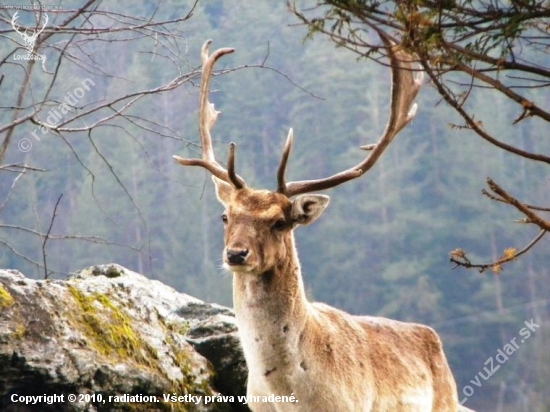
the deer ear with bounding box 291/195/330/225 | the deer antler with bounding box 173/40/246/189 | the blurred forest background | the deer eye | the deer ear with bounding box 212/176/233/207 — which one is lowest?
the deer eye

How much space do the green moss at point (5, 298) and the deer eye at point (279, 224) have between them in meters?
1.68

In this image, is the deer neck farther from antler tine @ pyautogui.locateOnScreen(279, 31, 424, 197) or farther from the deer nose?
antler tine @ pyautogui.locateOnScreen(279, 31, 424, 197)

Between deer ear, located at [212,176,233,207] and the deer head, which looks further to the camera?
deer ear, located at [212,176,233,207]

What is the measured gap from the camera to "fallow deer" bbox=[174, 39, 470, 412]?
6.48 meters

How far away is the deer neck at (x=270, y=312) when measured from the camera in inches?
256

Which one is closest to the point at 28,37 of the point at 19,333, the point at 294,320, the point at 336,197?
the point at 19,333

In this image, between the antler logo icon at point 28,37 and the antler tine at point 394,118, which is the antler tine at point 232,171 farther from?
the antler logo icon at point 28,37

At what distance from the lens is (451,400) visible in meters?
7.92

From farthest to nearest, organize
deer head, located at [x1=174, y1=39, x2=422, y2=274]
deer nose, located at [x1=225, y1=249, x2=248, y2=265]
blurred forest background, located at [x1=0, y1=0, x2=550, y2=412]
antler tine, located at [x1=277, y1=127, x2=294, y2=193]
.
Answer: blurred forest background, located at [x1=0, y1=0, x2=550, y2=412] → antler tine, located at [x1=277, y1=127, x2=294, y2=193] → deer head, located at [x1=174, y1=39, x2=422, y2=274] → deer nose, located at [x1=225, y1=249, x2=248, y2=265]

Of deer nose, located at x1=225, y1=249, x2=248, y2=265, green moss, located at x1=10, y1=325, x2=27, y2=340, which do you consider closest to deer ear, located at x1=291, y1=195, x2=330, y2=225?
deer nose, located at x1=225, y1=249, x2=248, y2=265

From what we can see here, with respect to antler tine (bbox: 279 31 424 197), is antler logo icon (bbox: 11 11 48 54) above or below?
above

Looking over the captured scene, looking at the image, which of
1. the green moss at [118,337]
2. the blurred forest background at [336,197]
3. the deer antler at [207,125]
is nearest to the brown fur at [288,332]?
the deer antler at [207,125]

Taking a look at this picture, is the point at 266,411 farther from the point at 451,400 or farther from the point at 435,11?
the point at 435,11

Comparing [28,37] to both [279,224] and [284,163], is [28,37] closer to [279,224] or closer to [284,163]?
[284,163]
